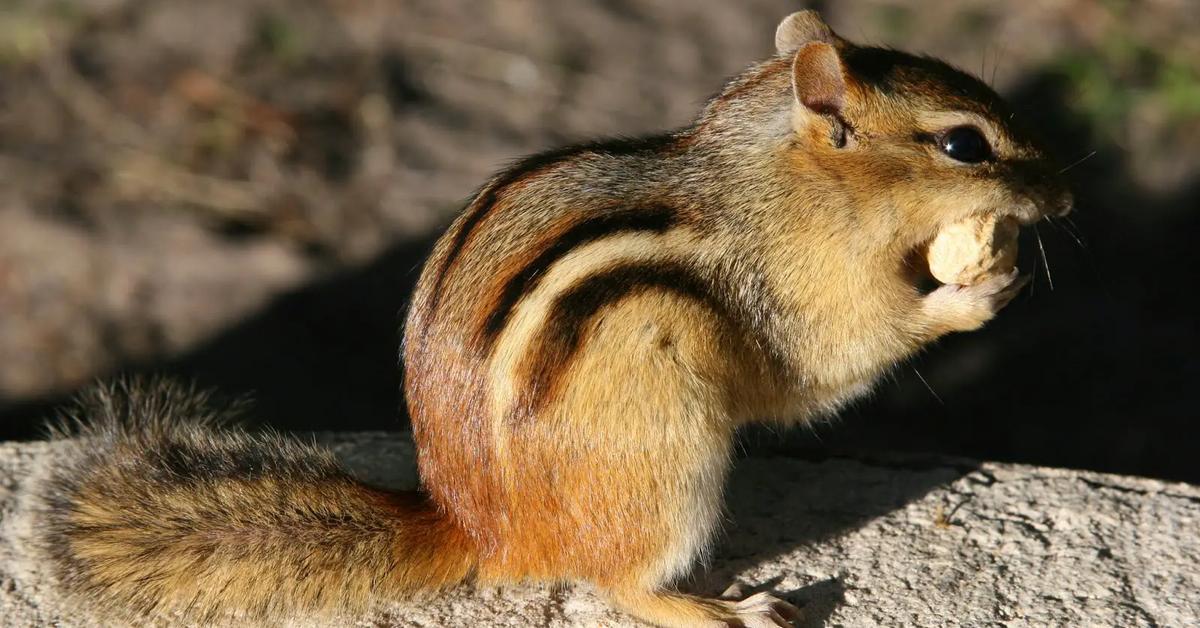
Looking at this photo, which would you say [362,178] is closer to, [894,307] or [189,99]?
[189,99]

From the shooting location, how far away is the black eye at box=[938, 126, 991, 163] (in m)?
2.83

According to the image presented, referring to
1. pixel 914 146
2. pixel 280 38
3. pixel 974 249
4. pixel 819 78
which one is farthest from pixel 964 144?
pixel 280 38

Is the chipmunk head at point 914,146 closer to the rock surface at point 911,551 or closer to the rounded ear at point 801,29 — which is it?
the rounded ear at point 801,29

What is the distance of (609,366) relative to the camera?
2553 mm

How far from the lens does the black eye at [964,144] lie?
2834 millimetres

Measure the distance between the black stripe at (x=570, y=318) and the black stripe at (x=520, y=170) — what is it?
289 millimetres

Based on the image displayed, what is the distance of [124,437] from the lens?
2.83 m

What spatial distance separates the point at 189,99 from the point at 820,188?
3.59m

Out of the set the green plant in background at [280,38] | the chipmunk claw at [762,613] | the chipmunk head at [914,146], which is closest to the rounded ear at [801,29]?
the chipmunk head at [914,146]

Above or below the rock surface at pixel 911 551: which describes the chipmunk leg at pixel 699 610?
below

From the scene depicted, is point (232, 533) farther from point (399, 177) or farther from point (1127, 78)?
point (1127, 78)

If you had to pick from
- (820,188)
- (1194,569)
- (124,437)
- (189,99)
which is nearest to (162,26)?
(189,99)

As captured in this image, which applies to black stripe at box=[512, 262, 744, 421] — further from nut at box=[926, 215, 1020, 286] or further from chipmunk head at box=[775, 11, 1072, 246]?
nut at box=[926, 215, 1020, 286]

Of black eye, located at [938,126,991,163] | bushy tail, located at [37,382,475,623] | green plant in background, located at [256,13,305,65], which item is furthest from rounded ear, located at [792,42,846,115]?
green plant in background, located at [256,13,305,65]
